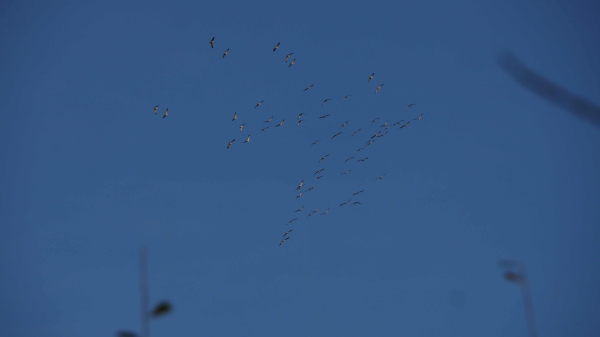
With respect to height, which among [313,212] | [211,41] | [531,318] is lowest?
[531,318]

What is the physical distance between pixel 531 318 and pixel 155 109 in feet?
99.9

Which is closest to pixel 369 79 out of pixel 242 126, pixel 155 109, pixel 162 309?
pixel 242 126

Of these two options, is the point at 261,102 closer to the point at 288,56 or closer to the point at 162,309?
the point at 288,56

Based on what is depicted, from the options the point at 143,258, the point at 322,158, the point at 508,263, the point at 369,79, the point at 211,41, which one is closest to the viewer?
the point at 143,258

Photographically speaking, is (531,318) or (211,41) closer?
(531,318)

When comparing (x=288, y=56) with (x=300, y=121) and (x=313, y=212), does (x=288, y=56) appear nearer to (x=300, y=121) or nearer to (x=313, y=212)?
(x=300, y=121)

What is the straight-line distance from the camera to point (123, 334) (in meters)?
30.1

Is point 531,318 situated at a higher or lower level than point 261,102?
lower

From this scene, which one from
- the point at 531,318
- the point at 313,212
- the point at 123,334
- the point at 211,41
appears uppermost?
the point at 211,41

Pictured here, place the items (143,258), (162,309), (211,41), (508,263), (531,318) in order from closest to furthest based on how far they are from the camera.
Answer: (162,309), (143,258), (508,263), (531,318), (211,41)

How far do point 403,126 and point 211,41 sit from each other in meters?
21.4

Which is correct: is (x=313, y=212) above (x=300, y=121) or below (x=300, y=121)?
below

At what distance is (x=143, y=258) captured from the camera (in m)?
35.5

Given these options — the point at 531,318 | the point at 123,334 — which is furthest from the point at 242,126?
the point at 123,334
